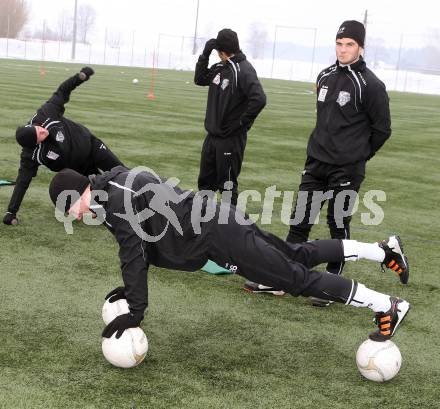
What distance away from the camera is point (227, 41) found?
740 centimetres

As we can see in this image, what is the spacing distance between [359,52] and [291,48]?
152 meters

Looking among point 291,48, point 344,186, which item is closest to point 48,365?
point 344,186

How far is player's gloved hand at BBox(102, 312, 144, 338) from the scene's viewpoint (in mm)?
4375

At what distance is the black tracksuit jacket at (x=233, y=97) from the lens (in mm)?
7469

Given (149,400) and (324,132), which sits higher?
(324,132)

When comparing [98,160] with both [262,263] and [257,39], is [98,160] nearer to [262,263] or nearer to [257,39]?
[262,263]

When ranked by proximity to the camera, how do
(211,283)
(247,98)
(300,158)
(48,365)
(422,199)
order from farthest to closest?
1. (300,158)
2. (422,199)
3. (247,98)
4. (211,283)
5. (48,365)

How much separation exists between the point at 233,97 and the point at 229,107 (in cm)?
12

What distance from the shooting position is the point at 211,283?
6.27 metres

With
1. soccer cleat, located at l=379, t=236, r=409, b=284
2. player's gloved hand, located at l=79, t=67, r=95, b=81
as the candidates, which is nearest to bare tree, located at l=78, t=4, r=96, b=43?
player's gloved hand, located at l=79, t=67, r=95, b=81

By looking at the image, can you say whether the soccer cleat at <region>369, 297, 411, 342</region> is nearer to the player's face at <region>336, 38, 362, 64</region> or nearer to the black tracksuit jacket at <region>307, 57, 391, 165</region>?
the black tracksuit jacket at <region>307, 57, 391, 165</region>

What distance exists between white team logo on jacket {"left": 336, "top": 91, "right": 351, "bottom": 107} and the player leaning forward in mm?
1708

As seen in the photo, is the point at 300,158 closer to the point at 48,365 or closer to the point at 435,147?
the point at 435,147

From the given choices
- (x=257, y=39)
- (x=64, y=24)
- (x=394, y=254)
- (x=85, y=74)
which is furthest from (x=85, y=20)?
(x=394, y=254)
